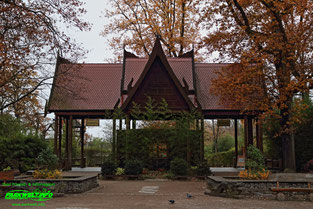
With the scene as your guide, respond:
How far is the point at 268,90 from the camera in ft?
58.6

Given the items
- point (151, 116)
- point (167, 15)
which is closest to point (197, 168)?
point (151, 116)

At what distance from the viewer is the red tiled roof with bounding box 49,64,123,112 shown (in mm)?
20359

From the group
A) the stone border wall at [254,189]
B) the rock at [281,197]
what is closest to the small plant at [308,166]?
the stone border wall at [254,189]

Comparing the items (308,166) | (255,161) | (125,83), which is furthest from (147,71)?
(308,166)

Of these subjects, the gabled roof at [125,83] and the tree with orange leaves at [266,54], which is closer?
the tree with orange leaves at [266,54]

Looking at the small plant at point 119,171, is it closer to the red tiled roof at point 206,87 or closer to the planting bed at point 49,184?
the planting bed at point 49,184

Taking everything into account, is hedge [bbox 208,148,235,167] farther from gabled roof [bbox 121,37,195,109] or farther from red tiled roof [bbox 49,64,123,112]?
red tiled roof [bbox 49,64,123,112]

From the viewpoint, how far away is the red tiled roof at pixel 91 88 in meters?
20.4

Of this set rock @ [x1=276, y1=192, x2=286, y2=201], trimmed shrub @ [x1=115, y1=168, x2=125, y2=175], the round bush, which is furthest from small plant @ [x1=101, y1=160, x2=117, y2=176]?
rock @ [x1=276, y1=192, x2=286, y2=201]

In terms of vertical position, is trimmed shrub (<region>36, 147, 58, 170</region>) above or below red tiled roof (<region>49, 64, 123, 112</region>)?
below

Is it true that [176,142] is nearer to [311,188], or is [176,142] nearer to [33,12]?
[311,188]

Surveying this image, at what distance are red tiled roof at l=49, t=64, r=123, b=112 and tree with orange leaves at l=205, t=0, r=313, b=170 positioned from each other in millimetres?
6826

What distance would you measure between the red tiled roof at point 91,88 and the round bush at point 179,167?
585 cm

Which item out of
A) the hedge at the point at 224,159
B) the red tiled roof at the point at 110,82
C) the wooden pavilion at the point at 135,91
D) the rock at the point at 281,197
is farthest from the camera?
the hedge at the point at 224,159
